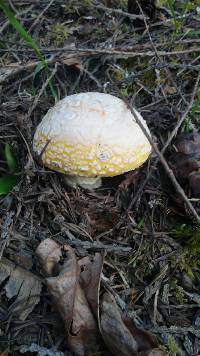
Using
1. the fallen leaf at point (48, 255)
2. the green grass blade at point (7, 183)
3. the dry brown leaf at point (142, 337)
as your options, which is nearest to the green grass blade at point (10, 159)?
the green grass blade at point (7, 183)

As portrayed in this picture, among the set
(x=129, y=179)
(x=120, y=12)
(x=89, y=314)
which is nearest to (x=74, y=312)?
(x=89, y=314)

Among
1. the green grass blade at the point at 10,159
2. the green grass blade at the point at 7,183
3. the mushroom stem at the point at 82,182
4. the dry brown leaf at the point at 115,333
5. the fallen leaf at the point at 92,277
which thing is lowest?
the dry brown leaf at the point at 115,333

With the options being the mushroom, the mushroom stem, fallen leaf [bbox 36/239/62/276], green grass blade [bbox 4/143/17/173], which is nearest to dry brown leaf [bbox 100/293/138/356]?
fallen leaf [bbox 36/239/62/276]

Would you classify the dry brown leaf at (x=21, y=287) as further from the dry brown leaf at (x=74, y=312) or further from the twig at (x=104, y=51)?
the twig at (x=104, y=51)

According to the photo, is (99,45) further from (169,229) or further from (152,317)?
(152,317)

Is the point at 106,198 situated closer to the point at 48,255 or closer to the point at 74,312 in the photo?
the point at 48,255

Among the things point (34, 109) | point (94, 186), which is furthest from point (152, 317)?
point (34, 109)

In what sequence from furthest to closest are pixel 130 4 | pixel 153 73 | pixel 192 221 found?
pixel 130 4 < pixel 153 73 < pixel 192 221
